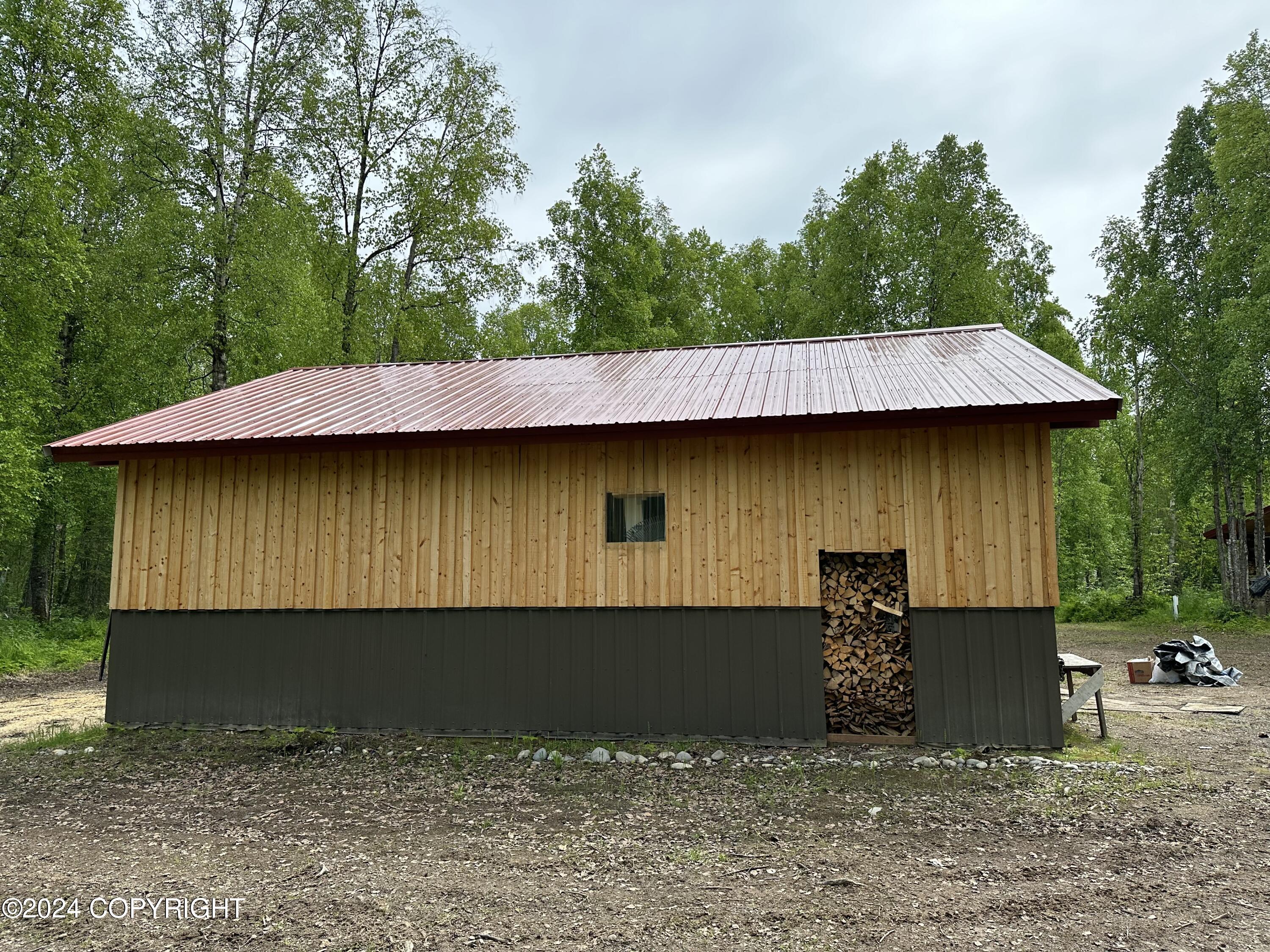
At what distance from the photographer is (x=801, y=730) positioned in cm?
736

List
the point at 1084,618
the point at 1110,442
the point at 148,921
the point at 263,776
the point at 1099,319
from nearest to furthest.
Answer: the point at 148,921 → the point at 263,776 → the point at 1099,319 → the point at 1084,618 → the point at 1110,442

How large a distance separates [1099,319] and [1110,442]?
12547mm

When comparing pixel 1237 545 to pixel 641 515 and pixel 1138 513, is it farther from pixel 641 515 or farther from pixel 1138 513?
pixel 641 515

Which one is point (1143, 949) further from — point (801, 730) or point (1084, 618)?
point (1084, 618)

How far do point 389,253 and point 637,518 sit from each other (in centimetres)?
1401

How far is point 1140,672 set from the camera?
11.5 metres

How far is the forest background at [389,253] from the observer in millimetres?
14961

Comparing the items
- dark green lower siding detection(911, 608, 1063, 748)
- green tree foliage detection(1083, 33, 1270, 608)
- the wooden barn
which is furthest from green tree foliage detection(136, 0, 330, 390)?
green tree foliage detection(1083, 33, 1270, 608)

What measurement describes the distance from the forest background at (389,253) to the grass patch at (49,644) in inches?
67.1

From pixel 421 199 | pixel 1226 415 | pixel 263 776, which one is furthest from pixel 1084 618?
pixel 263 776

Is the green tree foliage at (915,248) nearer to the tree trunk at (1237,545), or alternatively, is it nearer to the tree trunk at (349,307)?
the tree trunk at (1237,545)

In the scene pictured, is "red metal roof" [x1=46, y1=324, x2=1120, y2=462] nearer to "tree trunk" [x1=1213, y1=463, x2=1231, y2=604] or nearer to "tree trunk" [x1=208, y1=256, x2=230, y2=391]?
"tree trunk" [x1=208, y1=256, x2=230, y2=391]

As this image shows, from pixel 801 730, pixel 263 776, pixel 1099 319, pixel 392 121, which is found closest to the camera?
pixel 263 776

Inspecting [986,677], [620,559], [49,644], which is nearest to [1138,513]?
[986,677]
